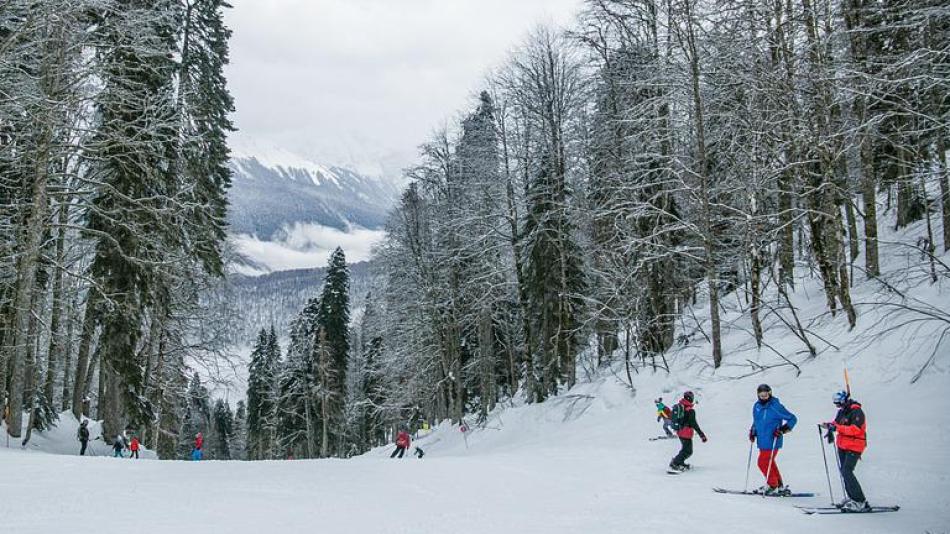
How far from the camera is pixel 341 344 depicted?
47.2 m

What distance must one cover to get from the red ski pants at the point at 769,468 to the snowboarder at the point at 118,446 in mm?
18807

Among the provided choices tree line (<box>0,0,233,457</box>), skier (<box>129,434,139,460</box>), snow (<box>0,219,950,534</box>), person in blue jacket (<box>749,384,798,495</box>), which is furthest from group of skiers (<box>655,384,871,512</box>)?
skier (<box>129,434,139,460</box>)

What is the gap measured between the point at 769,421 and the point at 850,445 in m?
2.05

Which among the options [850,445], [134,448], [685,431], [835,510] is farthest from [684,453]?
[134,448]

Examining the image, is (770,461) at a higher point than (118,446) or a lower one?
higher

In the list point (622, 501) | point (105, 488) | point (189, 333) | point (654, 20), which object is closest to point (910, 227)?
point (654, 20)

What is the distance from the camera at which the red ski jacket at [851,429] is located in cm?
896

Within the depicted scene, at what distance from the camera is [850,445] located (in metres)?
8.98

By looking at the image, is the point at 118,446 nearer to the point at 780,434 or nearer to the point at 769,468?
the point at 769,468

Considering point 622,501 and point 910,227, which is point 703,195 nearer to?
point 910,227

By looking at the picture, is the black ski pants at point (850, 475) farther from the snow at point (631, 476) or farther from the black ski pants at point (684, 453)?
the black ski pants at point (684, 453)

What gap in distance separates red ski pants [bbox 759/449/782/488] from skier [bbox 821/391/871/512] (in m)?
1.36

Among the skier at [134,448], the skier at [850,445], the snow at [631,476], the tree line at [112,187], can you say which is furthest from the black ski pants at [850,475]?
the skier at [134,448]

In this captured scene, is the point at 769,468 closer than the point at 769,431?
Yes
